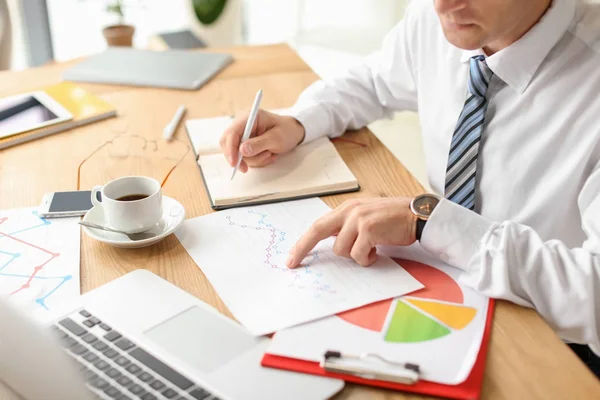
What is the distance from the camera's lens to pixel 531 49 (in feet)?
3.44

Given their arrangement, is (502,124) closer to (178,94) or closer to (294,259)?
(294,259)

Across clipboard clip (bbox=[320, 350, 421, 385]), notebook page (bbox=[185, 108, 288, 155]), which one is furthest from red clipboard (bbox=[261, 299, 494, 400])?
notebook page (bbox=[185, 108, 288, 155])

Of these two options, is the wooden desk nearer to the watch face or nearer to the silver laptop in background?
the silver laptop in background

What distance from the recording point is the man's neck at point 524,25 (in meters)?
1.04

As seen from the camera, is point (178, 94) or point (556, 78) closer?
point (556, 78)

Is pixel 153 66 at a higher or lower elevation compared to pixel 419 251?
higher

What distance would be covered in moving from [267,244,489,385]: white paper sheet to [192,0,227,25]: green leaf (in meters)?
2.68

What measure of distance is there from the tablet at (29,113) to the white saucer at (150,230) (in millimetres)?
434

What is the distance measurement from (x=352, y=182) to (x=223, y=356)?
49 cm

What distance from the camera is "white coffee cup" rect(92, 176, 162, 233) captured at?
3.11 ft

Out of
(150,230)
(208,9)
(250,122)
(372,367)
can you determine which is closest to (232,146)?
(250,122)

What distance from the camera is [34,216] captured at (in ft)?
3.45

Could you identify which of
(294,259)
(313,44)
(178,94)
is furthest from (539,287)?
(313,44)

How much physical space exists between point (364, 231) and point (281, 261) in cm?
13
